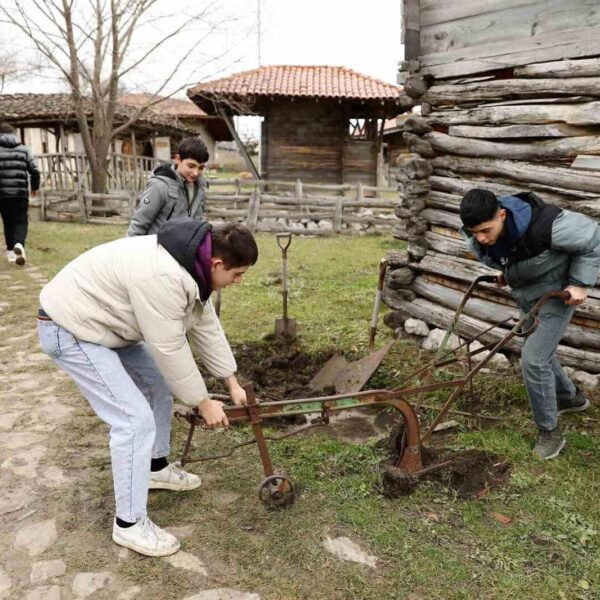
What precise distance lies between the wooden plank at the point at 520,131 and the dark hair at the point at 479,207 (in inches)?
75.6

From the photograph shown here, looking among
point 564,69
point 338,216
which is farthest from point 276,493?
point 338,216

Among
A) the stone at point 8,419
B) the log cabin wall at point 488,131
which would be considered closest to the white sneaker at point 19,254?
the stone at point 8,419

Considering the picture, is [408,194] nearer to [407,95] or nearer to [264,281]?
[407,95]

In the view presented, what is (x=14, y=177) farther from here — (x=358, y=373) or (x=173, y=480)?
(x=173, y=480)

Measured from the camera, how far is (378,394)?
309cm

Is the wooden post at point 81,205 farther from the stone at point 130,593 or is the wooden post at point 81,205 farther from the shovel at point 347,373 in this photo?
the stone at point 130,593

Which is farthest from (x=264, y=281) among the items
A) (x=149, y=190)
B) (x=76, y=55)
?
(x=76, y=55)

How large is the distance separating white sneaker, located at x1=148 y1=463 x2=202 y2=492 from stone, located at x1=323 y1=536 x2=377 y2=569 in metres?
0.86

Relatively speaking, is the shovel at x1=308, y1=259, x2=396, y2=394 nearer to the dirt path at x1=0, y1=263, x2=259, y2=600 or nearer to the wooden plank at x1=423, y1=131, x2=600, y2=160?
the dirt path at x1=0, y1=263, x2=259, y2=600

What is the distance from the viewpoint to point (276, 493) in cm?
314

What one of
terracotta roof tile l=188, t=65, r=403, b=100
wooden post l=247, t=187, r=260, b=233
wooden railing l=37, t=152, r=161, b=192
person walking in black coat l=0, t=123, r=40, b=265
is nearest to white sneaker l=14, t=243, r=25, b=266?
person walking in black coat l=0, t=123, r=40, b=265

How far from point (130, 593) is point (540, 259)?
9.09 ft

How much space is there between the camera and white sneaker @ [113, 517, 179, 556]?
2.78 m

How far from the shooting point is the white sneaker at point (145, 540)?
2.78 meters
